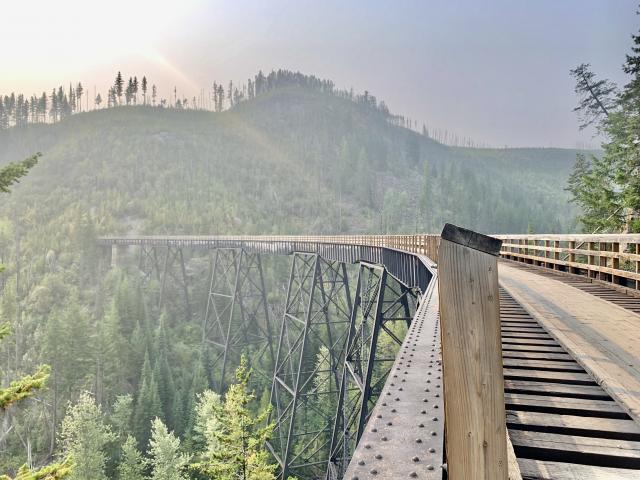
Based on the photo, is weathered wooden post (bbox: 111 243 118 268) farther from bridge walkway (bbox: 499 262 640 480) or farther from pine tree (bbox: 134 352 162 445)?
bridge walkway (bbox: 499 262 640 480)

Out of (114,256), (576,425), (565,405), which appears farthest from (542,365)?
(114,256)

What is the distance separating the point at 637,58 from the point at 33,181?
115018 mm

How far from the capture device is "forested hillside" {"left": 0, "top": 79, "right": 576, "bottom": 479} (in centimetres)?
3606

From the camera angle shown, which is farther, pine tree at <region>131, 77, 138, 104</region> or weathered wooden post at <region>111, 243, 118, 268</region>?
pine tree at <region>131, 77, 138, 104</region>

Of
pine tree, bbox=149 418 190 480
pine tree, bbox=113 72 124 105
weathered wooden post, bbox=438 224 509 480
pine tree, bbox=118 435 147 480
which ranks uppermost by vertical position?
pine tree, bbox=113 72 124 105

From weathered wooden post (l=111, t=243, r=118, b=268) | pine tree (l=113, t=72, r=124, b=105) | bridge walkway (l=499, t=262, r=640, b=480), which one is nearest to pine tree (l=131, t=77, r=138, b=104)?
pine tree (l=113, t=72, r=124, b=105)

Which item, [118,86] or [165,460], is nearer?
[165,460]

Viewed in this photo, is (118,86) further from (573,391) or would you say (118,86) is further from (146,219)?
(573,391)

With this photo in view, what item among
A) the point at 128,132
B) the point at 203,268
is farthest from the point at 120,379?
the point at 128,132

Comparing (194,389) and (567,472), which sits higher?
(567,472)

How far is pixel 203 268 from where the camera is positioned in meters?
68.6

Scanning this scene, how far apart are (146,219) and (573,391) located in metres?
88.6

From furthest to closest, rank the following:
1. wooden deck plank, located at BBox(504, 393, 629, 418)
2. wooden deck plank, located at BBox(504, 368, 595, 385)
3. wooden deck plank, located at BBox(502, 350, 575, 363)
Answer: wooden deck plank, located at BBox(502, 350, 575, 363) → wooden deck plank, located at BBox(504, 368, 595, 385) → wooden deck plank, located at BBox(504, 393, 629, 418)

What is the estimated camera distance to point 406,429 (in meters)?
1.78
